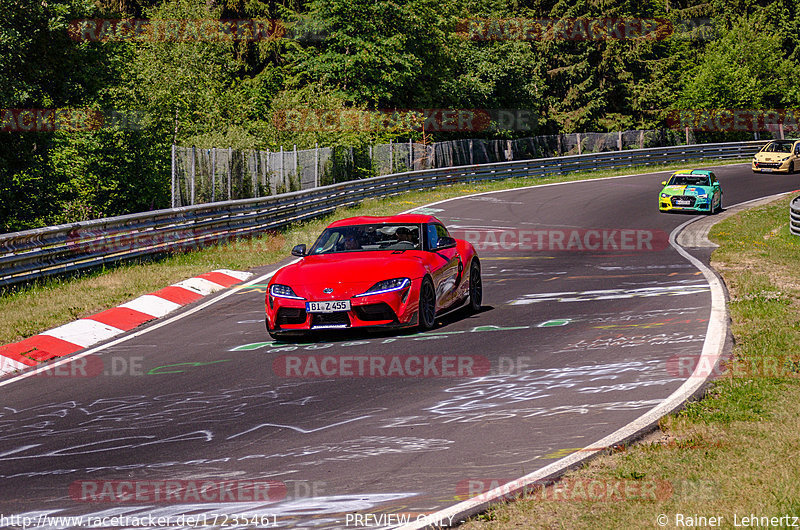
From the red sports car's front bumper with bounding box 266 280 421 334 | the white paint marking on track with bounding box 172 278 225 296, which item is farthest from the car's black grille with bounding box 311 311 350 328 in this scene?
the white paint marking on track with bounding box 172 278 225 296

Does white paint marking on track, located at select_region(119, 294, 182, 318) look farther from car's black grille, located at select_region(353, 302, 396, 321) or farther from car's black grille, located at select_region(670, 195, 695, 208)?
car's black grille, located at select_region(670, 195, 695, 208)

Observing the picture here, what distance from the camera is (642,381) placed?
8.45 meters

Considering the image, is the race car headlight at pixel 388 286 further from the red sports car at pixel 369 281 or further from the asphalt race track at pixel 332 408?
the asphalt race track at pixel 332 408

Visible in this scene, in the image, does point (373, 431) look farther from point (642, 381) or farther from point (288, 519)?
point (642, 381)

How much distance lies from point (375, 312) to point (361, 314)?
163 mm

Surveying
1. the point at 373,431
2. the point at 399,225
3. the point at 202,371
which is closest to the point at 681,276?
the point at 399,225

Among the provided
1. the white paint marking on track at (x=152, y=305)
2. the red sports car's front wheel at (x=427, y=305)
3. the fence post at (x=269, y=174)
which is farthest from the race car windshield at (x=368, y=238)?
the fence post at (x=269, y=174)

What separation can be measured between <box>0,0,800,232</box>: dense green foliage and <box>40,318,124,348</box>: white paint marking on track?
47.7 feet

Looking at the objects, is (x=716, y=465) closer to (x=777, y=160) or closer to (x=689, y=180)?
(x=689, y=180)

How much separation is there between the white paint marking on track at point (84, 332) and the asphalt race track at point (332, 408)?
1.77ft

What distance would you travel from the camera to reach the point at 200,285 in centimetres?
1616

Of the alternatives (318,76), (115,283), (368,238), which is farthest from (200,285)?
(318,76)

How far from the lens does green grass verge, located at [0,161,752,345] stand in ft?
43.2

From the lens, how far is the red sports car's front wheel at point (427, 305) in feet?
36.9
